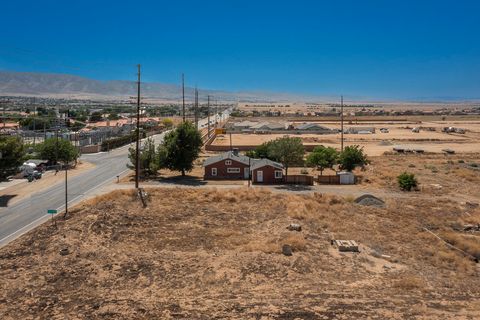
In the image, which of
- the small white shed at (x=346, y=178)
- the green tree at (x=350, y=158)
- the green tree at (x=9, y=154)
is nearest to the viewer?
the green tree at (x=9, y=154)

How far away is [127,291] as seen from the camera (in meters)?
20.8

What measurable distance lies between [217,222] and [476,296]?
17550 millimetres

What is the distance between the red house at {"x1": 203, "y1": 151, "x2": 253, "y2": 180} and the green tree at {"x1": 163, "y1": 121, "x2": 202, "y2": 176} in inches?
90.6

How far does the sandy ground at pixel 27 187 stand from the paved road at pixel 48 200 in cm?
89

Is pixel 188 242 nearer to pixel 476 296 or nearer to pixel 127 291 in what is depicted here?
pixel 127 291

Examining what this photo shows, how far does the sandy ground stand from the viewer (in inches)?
1527

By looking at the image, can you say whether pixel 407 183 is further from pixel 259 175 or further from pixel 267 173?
pixel 259 175

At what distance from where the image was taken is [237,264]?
24.2 metres

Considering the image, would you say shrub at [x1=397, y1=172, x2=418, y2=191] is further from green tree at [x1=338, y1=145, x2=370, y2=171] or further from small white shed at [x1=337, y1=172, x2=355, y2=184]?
green tree at [x1=338, y1=145, x2=370, y2=171]

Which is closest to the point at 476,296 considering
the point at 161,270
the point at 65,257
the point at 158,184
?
the point at 161,270

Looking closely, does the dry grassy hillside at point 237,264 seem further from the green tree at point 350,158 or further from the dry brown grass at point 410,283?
the green tree at point 350,158

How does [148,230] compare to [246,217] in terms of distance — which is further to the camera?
[246,217]

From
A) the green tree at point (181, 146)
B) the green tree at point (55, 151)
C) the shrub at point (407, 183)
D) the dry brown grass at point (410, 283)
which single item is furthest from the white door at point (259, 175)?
the dry brown grass at point (410, 283)

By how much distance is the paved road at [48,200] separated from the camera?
30.2 metres
